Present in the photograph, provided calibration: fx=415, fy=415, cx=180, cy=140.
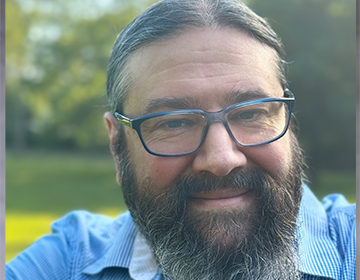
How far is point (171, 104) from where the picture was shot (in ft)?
5.97

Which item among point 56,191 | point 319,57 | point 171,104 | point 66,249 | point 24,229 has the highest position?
point 171,104

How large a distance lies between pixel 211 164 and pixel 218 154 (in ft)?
0.16

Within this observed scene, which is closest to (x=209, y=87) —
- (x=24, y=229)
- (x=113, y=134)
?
(x=113, y=134)

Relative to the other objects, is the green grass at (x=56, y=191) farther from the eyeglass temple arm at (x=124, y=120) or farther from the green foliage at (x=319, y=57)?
the eyeglass temple arm at (x=124, y=120)

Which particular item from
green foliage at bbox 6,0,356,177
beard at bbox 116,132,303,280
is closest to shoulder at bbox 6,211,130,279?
beard at bbox 116,132,303,280

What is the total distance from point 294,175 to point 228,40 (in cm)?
70

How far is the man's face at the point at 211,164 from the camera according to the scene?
5.65 feet

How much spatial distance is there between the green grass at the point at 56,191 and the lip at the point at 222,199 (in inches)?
277

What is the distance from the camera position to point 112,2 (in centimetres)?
2272

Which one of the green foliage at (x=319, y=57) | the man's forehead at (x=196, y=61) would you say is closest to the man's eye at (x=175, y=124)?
the man's forehead at (x=196, y=61)

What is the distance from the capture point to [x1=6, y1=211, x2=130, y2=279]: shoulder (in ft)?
6.94

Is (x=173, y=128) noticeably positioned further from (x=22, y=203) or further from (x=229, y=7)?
(x=22, y=203)

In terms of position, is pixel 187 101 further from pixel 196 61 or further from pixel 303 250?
pixel 303 250

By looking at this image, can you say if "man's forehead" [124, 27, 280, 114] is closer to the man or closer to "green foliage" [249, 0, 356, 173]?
the man
